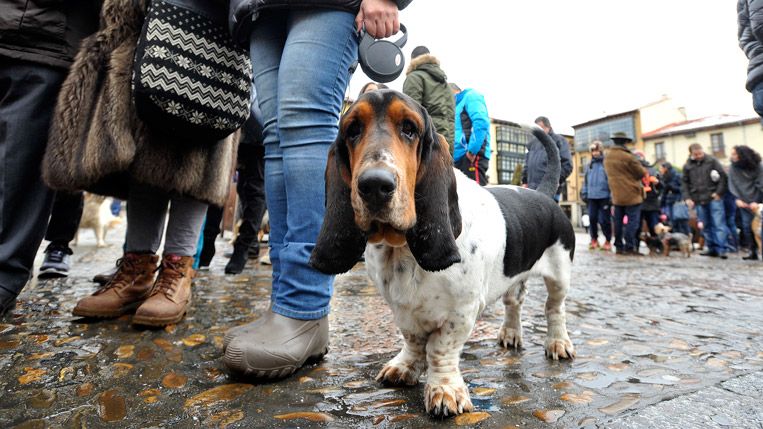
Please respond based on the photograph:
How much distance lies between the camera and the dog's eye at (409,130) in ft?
4.79

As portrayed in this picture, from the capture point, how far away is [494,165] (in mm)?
55000

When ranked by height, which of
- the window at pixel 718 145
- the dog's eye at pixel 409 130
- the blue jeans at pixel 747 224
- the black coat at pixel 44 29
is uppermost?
the window at pixel 718 145

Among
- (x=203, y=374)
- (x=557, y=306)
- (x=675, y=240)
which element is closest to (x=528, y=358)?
(x=557, y=306)

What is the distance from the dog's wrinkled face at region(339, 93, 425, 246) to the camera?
1280 mm

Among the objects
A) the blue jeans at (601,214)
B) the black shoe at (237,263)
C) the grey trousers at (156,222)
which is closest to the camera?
the grey trousers at (156,222)

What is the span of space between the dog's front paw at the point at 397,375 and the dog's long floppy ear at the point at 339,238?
48 centimetres

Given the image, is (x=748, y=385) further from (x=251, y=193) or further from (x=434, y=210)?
(x=251, y=193)

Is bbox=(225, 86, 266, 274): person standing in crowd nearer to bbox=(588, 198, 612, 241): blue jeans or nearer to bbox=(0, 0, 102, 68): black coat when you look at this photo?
bbox=(0, 0, 102, 68): black coat

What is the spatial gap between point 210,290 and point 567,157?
289 inches

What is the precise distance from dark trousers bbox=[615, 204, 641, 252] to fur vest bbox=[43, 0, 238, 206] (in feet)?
29.6

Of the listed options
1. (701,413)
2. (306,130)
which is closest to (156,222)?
(306,130)

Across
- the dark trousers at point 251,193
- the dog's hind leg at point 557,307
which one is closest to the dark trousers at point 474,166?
the dark trousers at point 251,193

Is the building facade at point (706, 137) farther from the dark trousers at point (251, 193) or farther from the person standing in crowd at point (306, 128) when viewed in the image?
the person standing in crowd at point (306, 128)

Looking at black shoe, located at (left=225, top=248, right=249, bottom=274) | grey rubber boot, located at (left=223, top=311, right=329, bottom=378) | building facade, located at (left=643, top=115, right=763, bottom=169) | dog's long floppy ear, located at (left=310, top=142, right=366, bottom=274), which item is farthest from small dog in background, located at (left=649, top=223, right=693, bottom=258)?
building facade, located at (left=643, top=115, right=763, bottom=169)
